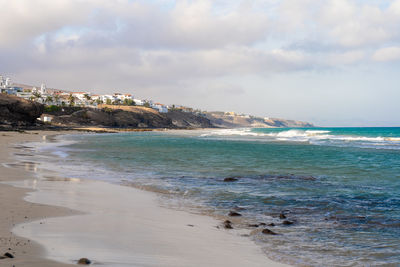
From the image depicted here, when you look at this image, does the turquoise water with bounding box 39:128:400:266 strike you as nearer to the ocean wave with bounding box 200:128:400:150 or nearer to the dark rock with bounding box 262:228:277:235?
the dark rock with bounding box 262:228:277:235

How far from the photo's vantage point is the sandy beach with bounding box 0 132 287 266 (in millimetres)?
5648

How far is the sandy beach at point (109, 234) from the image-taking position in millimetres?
5648

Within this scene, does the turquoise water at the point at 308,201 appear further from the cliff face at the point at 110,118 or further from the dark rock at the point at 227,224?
the cliff face at the point at 110,118

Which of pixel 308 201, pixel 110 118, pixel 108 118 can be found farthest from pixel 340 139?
pixel 110 118

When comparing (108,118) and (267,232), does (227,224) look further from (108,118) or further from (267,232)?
(108,118)

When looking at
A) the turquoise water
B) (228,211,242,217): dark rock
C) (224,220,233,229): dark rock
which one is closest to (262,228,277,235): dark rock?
the turquoise water

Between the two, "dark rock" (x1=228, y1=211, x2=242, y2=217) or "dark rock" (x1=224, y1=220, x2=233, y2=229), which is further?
"dark rock" (x1=228, y1=211, x2=242, y2=217)

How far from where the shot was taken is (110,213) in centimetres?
920

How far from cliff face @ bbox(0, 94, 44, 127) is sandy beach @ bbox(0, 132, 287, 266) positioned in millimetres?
86718

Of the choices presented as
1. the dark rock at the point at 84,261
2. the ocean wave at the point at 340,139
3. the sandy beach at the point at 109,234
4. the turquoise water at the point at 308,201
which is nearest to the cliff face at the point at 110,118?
the ocean wave at the point at 340,139

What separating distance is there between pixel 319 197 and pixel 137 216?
7088mm

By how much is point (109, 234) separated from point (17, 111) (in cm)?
9489

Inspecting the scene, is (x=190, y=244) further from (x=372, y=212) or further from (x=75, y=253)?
(x=372, y=212)

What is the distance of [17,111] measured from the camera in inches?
3561
